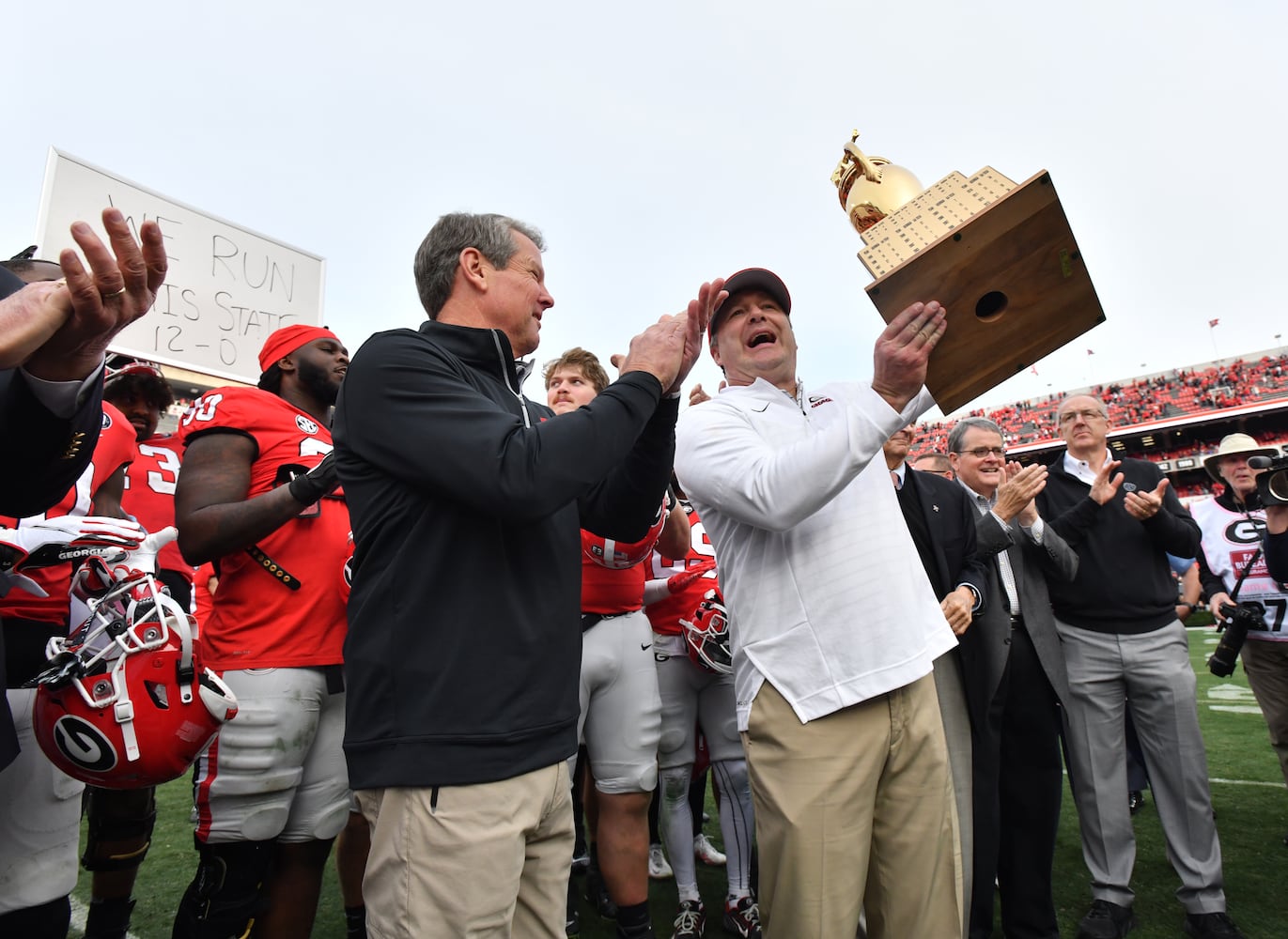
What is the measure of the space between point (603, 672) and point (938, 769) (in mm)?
1357

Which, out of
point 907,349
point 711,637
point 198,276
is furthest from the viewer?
point 198,276

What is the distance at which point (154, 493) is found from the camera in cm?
490

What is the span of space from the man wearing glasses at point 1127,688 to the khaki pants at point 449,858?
114 inches

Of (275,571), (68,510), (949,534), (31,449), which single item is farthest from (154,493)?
(949,534)

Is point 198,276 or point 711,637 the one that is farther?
point 198,276

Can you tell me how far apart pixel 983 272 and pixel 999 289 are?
10cm

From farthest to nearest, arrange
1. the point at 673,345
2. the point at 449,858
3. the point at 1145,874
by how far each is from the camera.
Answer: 1. the point at 1145,874
2. the point at 673,345
3. the point at 449,858

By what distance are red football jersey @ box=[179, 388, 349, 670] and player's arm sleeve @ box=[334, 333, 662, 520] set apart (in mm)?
1075

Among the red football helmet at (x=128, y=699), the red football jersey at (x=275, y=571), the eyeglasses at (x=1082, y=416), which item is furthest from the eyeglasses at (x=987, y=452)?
the red football helmet at (x=128, y=699)

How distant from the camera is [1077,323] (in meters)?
2.14

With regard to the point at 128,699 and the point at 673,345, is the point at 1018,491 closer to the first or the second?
the point at 673,345

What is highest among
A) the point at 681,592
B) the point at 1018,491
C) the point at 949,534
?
the point at 1018,491

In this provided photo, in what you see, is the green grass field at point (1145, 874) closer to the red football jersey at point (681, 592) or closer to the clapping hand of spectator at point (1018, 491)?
the red football jersey at point (681, 592)

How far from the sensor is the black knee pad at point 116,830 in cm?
271
